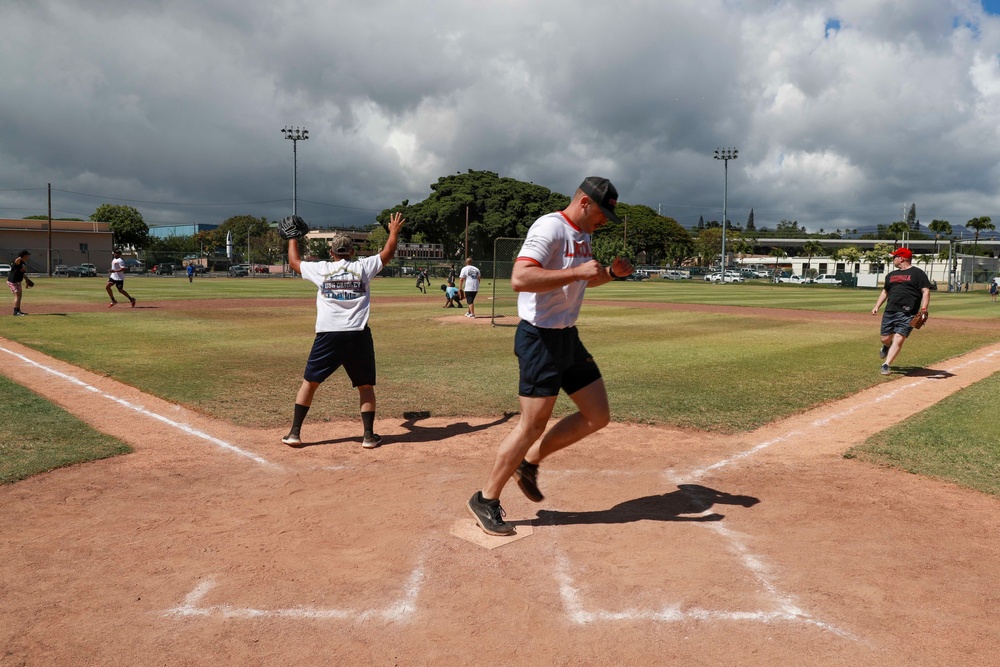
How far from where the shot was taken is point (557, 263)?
4.20 m

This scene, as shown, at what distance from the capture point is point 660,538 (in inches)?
168

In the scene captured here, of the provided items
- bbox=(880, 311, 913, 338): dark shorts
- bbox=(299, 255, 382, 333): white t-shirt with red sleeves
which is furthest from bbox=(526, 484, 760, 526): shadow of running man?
bbox=(880, 311, 913, 338): dark shorts

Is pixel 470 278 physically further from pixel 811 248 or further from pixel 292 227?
pixel 811 248

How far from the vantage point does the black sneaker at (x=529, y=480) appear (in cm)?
472

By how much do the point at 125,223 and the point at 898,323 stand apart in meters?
107

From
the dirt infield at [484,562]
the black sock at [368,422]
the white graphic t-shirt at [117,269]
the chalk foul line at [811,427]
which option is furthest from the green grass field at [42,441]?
the white graphic t-shirt at [117,269]

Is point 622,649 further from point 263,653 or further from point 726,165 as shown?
point 726,165

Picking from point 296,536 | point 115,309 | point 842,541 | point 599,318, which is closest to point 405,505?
point 296,536

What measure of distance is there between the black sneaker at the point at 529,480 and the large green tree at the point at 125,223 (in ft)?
352

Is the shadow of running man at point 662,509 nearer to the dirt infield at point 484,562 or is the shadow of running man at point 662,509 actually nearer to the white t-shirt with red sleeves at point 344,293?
the dirt infield at point 484,562

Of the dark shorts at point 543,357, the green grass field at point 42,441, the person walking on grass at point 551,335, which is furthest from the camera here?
the green grass field at point 42,441

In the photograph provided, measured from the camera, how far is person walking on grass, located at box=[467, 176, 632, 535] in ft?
13.5

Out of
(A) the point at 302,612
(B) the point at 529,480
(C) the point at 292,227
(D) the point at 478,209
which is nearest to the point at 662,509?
(B) the point at 529,480

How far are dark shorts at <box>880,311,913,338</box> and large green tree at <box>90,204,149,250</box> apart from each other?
105 metres
